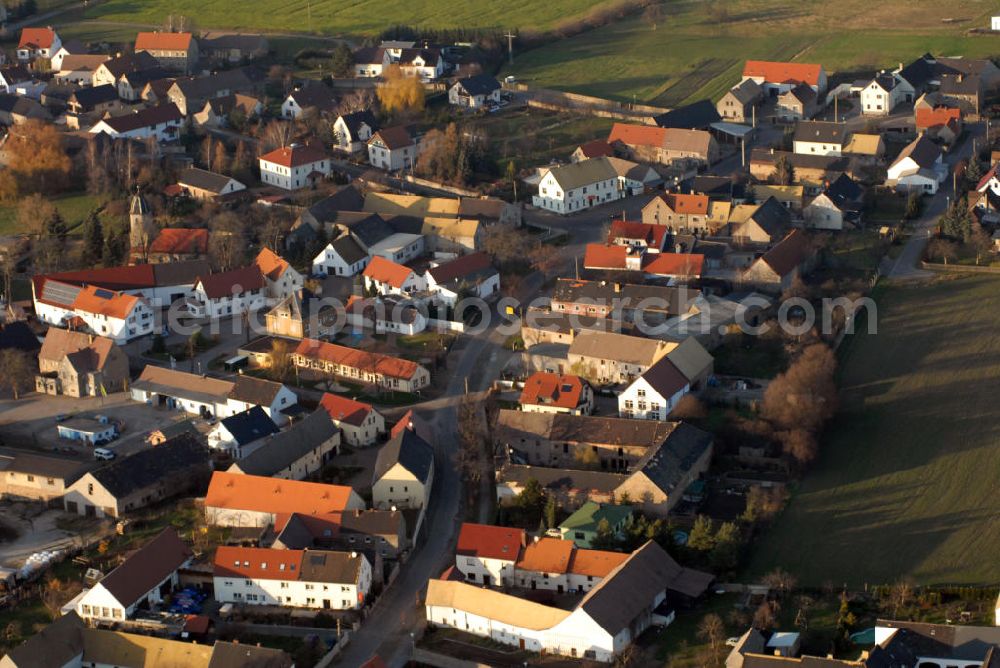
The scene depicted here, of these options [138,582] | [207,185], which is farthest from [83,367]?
[207,185]

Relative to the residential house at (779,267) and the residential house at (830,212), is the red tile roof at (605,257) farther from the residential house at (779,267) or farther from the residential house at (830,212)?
the residential house at (830,212)

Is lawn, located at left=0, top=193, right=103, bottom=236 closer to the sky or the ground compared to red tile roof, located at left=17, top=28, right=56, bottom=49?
closer to the ground

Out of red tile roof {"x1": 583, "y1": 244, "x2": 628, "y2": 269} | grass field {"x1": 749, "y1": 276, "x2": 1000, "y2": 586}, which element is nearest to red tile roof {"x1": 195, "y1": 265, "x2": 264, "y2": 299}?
red tile roof {"x1": 583, "y1": 244, "x2": 628, "y2": 269}

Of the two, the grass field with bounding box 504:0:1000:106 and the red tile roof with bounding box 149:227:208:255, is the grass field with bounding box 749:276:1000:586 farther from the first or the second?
the grass field with bounding box 504:0:1000:106

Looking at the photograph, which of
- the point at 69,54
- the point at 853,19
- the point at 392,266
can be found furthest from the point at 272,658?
the point at 853,19

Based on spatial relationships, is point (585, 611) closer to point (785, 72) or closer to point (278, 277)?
point (278, 277)

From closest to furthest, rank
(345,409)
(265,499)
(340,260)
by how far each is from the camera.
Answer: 1. (265,499)
2. (345,409)
3. (340,260)
